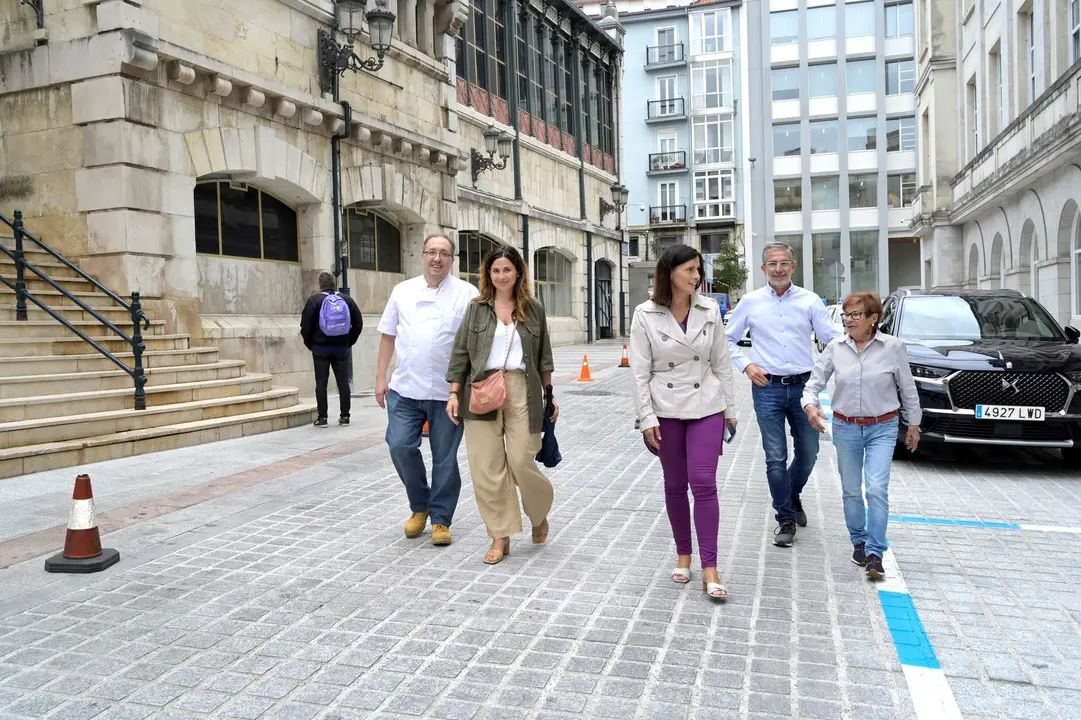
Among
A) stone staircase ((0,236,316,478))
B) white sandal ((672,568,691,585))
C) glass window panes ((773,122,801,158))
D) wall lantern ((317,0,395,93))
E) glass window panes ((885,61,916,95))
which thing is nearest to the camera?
white sandal ((672,568,691,585))

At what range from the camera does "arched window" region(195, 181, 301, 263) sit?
12531mm

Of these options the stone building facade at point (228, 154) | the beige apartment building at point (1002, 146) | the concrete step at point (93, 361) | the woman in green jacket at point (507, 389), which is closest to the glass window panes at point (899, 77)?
the beige apartment building at point (1002, 146)

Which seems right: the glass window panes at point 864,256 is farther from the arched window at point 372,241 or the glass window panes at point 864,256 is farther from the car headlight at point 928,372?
the car headlight at point 928,372

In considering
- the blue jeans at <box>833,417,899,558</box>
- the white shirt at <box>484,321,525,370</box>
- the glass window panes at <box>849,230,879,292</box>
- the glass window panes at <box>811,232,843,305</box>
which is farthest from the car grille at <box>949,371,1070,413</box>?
the glass window panes at <box>849,230,879,292</box>

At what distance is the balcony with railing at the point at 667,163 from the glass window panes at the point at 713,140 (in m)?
0.94

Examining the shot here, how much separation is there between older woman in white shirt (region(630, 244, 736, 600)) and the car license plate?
13.4 feet

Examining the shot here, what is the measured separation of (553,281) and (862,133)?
29.7m

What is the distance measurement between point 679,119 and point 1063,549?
54.4m

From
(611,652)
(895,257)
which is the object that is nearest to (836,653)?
(611,652)

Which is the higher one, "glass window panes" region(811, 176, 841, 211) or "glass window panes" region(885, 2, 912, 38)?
"glass window panes" region(885, 2, 912, 38)

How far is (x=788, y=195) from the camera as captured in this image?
5294cm

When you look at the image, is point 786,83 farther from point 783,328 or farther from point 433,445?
point 433,445

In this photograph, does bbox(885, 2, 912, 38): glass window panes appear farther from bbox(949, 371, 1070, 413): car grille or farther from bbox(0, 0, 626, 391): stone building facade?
bbox(949, 371, 1070, 413): car grille

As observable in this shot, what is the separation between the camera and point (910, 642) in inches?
150
